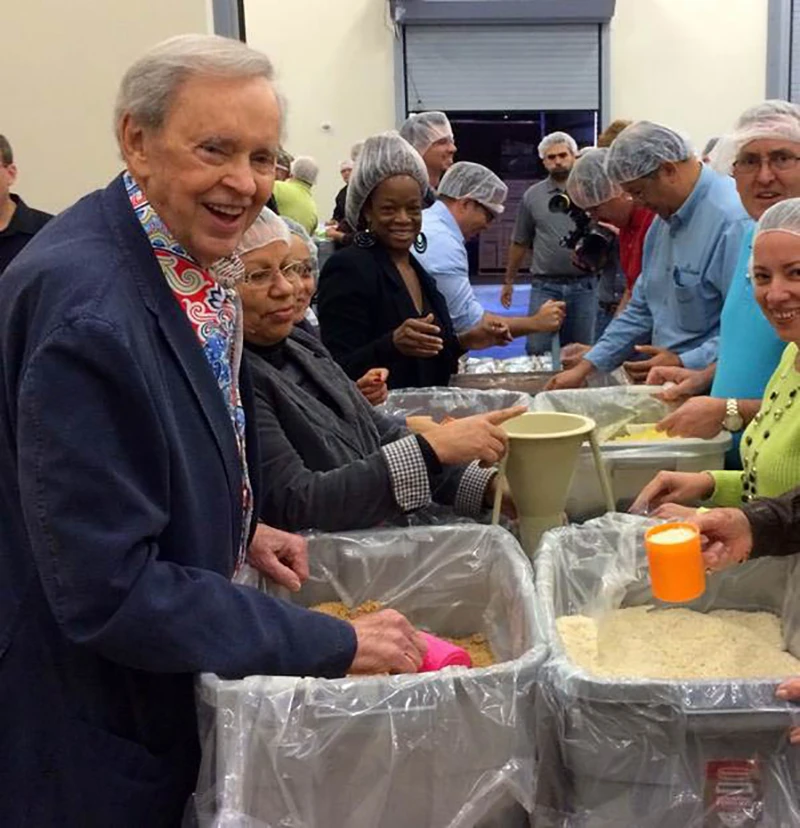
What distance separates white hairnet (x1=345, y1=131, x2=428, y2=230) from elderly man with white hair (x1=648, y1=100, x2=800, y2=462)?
783mm

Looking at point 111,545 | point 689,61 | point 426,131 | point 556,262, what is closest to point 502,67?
point 689,61

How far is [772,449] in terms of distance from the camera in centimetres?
152

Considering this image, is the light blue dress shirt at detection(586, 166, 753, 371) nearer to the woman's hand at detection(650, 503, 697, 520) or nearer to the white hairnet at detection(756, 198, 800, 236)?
the white hairnet at detection(756, 198, 800, 236)

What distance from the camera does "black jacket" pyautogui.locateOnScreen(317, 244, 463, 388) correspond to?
2305 millimetres

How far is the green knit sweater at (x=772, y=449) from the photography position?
1.49m

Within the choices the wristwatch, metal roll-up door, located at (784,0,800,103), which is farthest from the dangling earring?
metal roll-up door, located at (784,0,800,103)

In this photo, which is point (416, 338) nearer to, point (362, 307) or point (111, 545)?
point (362, 307)

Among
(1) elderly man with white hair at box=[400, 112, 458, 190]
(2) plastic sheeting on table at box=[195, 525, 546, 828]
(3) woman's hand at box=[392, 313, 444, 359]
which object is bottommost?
(2) plastic sheeting on table at box=[195, 525, 546, 828]

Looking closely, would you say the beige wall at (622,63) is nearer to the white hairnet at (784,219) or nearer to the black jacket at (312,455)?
the black jacket at (312,455)

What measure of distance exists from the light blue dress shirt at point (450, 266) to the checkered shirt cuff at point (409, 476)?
1.47 meters

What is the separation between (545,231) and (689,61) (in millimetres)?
4666

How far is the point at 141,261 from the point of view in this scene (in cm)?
91

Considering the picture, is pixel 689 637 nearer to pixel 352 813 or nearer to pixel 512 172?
pixel 352 813

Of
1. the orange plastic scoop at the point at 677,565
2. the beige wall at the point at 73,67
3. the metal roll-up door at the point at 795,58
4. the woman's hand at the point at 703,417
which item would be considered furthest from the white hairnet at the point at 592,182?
the metal roll-up door at the point at 795,58
